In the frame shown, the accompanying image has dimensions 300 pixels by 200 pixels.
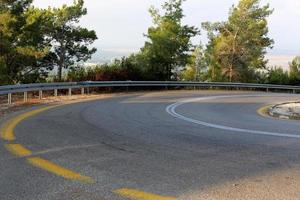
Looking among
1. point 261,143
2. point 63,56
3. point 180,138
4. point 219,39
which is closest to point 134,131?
point 180,138

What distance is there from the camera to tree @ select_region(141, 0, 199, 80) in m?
41.7

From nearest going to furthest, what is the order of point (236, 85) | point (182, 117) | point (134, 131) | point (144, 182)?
point (144, 182)
point (134, 131)
point (182, 117)
point (236, 85)

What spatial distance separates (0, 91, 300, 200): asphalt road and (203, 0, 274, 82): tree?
46766 mm

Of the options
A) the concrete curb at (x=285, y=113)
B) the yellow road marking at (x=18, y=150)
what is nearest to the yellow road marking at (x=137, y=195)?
the yellow road marking at (x=18, y=150)

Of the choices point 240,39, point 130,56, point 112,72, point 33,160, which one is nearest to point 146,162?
point 33,160

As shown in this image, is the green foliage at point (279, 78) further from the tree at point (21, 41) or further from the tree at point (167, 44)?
the tree at point (21, 41)

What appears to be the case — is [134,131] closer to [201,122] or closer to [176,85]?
[201,122]

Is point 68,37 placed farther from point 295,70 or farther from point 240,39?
point 295,70

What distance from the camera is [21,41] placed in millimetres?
44250

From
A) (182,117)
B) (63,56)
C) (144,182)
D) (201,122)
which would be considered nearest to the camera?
(144,182)

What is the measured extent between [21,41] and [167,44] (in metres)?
13.0

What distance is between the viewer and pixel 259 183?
6.38 meters

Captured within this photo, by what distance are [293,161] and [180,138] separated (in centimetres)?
281

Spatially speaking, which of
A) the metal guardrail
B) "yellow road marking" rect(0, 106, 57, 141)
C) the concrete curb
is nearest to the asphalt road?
"yellow road marking" rect(0, 106, 57, 141)
